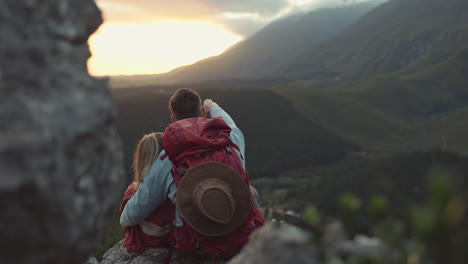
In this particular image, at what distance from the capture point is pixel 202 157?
5.35 meters

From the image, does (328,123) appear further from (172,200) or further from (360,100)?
(172,200)

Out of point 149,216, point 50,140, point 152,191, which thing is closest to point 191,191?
point 152,191

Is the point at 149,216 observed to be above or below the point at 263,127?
above

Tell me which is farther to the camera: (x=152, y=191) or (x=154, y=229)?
(x=154, y=229)

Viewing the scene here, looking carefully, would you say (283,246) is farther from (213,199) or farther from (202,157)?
(202,157)

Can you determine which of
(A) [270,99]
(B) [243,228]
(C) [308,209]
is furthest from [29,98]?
(A) [270,99]

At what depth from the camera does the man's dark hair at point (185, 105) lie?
5.98 metres

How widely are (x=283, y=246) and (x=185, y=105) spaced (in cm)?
377

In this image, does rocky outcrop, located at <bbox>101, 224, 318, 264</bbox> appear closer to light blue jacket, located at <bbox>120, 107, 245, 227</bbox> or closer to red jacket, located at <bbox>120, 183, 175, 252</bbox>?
light blue jacket, located at <bbox>120, 107, 245, 227</bbox>

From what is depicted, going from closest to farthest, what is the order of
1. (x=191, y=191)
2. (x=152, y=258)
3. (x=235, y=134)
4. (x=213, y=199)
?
(x=213, y=199) → (x=191, y=191) → (x=152, y=258) → (x=235, y=134)

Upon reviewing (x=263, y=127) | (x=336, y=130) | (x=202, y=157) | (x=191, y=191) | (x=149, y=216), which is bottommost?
(x=336, y=130)

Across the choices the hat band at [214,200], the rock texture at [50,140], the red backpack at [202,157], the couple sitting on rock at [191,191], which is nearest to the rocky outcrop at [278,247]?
the rock texture at [50,140]

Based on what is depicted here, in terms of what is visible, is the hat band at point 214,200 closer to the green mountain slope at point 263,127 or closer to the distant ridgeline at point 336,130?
the distant ridgeline at point 336,130

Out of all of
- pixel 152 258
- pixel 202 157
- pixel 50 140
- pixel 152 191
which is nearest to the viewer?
pixel 50 140
